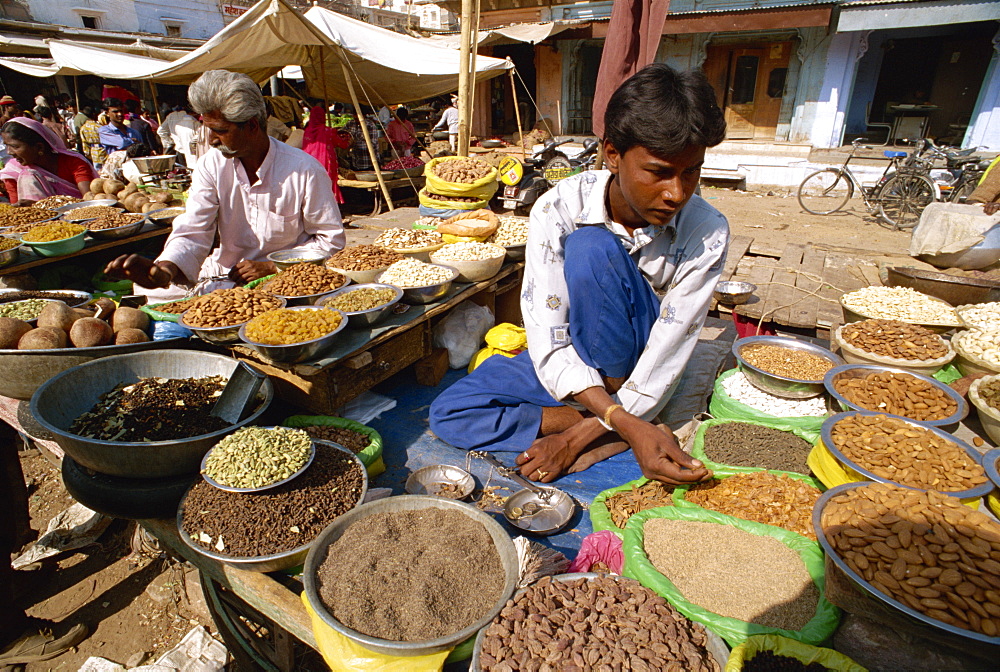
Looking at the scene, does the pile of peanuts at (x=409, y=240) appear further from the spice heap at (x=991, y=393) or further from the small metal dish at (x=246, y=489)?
the spice heap at (x=991, y=393)

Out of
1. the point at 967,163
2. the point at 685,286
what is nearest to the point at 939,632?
the point at 685,286

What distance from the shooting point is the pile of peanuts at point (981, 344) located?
2238 mm

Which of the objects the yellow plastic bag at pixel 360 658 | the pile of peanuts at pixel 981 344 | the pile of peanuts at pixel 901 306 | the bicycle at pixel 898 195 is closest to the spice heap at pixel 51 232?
the yellow plastic bag at pixel 360 658

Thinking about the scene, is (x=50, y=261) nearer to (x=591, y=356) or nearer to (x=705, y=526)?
(x=591, y=356)

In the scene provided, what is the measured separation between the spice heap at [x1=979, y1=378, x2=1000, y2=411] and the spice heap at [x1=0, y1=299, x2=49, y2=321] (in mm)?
3686

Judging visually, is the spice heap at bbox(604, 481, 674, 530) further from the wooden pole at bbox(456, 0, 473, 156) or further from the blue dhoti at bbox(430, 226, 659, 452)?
the wooden pole at bbox(456, 0, 473, 156)

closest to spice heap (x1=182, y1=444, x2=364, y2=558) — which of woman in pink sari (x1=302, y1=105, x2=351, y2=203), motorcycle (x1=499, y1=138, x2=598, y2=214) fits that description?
woman in pink sari (x1=302, y1=105, x2=351, y2=203)

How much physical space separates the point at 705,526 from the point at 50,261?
4.23 m

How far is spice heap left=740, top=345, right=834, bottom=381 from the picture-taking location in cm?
229

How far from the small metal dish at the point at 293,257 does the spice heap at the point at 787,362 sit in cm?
217

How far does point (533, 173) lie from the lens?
28.0 feet

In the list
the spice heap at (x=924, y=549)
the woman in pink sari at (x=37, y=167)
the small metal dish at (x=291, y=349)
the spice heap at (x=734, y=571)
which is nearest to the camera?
the spice heap at (x=924, y=549)

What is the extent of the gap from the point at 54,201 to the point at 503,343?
4.58 metres

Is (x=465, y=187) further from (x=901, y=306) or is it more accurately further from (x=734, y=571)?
(x=734, y=571)
